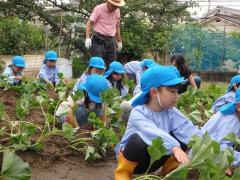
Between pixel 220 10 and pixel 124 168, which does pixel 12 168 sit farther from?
pixel 220 10

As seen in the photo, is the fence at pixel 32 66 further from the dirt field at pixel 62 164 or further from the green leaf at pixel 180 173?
the green leaf at pixel 180 173

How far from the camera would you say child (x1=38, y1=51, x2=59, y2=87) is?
6.71 m

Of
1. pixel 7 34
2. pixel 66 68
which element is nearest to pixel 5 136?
pixel 66 68

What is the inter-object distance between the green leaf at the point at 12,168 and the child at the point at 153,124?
1.93 feet

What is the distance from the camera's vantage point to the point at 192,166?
2275 mm

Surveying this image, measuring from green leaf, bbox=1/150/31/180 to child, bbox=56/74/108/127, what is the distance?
57.3 inches

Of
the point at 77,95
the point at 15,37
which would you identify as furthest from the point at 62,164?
the point at 15,37

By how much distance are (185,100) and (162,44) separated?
7.61 metres

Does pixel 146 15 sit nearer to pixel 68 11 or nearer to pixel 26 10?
pixel 68 11

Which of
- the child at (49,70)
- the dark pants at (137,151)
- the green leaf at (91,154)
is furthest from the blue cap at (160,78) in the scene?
the child at (49,70)

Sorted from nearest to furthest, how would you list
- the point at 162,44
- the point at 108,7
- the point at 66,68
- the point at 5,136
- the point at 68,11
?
the point at 5,136, the point at 108,7, the point at 66,68, the point at 68,11, the point at 162,44

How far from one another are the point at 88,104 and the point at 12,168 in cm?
196

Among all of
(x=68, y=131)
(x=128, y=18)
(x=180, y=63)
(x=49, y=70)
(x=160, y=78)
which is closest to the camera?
(x=160, y=78)

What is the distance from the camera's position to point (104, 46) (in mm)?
6391
